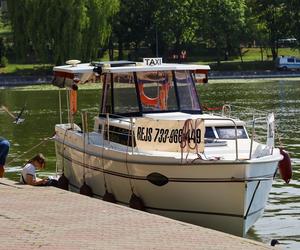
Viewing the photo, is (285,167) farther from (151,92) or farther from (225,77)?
(225,77)

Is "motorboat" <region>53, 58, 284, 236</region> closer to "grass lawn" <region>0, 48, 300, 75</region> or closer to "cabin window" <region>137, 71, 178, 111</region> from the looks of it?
"cabin window" <region>137, 71, 178, 111</region>

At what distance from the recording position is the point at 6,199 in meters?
16.0

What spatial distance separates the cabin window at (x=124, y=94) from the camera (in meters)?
20.1

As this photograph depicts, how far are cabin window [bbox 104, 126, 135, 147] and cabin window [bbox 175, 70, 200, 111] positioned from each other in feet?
6.02

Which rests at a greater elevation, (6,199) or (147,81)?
(147,81)

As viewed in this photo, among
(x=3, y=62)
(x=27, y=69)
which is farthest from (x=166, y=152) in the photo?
→ (x=3, y=62)

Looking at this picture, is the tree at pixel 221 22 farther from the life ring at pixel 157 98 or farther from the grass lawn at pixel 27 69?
the life ring at pixel 157 98

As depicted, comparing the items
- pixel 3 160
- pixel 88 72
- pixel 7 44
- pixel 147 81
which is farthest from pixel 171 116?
pixel 7 44

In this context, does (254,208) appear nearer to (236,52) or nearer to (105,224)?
(105,224)

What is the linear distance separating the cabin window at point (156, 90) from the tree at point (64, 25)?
63637 mm

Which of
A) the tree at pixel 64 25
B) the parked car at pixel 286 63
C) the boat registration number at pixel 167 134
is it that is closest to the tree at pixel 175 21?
the parked car at pixel 286 63

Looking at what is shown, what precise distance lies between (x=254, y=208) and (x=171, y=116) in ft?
12.1

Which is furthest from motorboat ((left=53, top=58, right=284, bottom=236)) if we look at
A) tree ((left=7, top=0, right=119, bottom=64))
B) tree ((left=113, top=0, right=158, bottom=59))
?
tree ((left=113, top=0, right=158, bottom=59))

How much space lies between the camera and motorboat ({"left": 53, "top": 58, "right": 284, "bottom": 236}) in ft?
53.2
